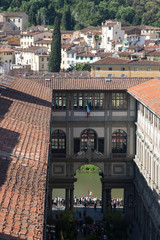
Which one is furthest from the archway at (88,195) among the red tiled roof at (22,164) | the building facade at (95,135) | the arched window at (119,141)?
the red tiled roof at (22,164)

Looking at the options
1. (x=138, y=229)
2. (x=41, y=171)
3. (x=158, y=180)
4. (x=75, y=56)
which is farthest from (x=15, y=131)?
(x=75, y=56)

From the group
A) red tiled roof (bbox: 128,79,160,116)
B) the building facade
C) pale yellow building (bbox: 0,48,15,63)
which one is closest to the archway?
the building facade

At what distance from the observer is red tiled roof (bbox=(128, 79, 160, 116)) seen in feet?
84.3

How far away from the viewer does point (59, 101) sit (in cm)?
3303

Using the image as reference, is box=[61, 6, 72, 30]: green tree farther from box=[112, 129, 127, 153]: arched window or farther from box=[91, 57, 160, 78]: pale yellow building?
box=[112, 129, 127, 153]: arched window

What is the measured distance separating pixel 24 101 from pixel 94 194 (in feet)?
61.9

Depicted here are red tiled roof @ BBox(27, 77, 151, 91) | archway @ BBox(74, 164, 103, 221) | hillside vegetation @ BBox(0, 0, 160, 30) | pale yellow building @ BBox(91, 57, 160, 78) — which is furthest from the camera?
hillside vegetation @ BBox(0, 0, 160, 30)

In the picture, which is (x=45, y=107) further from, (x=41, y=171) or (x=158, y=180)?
(x=41, y=171)

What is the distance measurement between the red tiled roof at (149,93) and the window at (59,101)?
10.6 feet

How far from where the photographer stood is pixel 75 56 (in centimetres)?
9856

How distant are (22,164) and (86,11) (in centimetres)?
14551

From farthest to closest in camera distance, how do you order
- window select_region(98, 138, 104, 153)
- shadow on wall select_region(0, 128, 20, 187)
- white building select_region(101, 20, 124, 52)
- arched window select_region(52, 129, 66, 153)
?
white building select_region(101, 20, 124, 52) → window select_region(98, 138, 104, 153) → arched window select_region(52, 129, 66, 153) → shadow on wall select_region(0, 128, 20, 187)

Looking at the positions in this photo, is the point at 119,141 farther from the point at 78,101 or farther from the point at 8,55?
the point at 8,55

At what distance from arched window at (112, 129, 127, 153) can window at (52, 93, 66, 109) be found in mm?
2809
